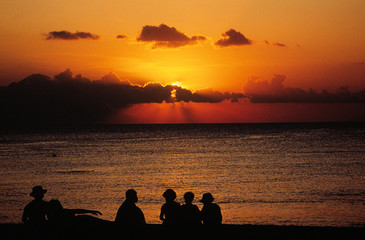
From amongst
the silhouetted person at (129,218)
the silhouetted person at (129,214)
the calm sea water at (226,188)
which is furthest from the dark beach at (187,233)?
the calm sea water at (226,188)

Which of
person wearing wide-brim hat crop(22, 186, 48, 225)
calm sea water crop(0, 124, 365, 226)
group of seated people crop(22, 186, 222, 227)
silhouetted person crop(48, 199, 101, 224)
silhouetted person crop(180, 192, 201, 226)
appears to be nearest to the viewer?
silhouetted person crop(48, 199, 101, 224)

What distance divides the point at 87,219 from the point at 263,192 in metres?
26.7

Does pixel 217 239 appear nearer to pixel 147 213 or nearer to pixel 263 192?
pixel 147 213

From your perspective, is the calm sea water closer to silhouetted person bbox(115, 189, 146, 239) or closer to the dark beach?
the dark beach

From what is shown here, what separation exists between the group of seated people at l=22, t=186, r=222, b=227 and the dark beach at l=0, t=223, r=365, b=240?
20 centimetres

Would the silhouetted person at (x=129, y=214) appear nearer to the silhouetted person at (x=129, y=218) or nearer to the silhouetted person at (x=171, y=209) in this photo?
the silhouetted person at (x=129, y=218)

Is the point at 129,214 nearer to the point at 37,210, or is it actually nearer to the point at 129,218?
the point at 129,218

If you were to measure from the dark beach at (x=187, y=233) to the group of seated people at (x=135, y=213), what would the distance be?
7.7 inches

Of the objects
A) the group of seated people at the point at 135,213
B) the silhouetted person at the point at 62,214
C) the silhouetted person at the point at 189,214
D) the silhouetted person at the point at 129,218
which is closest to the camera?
the silhouetted person at the point at 62,214

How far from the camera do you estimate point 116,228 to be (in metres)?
11.0

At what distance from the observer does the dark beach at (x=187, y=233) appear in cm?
1062

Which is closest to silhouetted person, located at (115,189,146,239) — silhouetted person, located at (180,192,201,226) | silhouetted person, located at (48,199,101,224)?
silhouetted person, located at (48,199,101,224)

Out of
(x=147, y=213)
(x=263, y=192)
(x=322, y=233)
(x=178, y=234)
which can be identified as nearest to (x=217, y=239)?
(x=178, y=234)

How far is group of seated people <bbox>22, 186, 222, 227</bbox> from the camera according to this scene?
10.7 m
